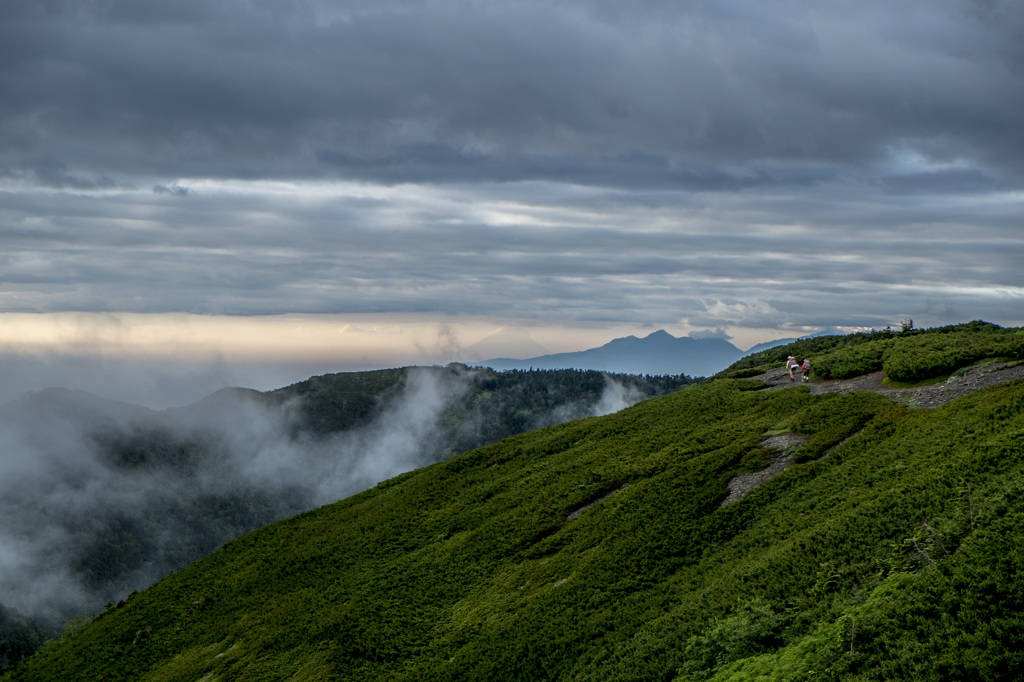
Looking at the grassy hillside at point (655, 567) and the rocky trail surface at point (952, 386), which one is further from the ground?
the rocky trail surface at point (952, 386)

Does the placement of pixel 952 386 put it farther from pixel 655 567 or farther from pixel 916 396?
pixel 655 567

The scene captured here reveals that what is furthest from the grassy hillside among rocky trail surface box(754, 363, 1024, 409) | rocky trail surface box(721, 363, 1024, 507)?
rocky trail surface box(754, 363, 1024, 409)

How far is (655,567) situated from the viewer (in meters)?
27.1

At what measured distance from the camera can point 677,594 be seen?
24.3m

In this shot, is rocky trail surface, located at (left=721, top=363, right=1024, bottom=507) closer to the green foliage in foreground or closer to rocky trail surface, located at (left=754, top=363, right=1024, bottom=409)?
rocky trail surface, located at (left=754, top=363, right=1024, bottom=409)

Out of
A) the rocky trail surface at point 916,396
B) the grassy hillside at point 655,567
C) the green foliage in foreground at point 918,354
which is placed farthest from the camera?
the green foliage in foreground at point 918,354

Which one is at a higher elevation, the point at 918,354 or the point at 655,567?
the point at 918,354

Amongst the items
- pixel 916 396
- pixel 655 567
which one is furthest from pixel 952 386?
pixel 655 567

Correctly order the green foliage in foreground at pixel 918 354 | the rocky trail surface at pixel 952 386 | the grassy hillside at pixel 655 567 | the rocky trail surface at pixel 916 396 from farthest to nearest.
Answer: the green foliage in foreground at pixel 918 354
the rocky trail surface at pixel 952 386
the rocky trail surface at pixel 916 396
the grassy hillside at pixel 655 567

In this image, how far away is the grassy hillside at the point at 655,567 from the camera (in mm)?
16625

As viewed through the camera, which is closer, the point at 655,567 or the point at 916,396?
the point at 655,567

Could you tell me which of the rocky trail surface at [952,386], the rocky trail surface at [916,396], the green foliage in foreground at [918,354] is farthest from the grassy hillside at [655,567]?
the rocky trail surface at [952,386]

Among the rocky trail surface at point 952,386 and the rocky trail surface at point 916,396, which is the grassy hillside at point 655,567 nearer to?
the rocky trail surface at point 916,396

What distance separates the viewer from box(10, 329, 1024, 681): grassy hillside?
1662 cm
